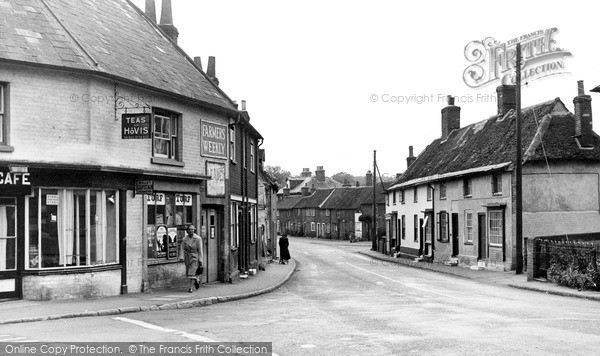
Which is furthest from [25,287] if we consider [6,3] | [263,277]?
[263,277]

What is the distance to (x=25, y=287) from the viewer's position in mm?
15680

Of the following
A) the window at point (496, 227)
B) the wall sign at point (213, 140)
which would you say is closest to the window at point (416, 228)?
the window at point (496, 227)

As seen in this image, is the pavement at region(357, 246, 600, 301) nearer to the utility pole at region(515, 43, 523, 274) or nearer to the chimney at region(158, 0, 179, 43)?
the utility pole at region(515, 43, 523, 274)

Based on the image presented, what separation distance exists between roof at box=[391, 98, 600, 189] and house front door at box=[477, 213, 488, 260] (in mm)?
2439

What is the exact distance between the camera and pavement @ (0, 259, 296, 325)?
13.7m

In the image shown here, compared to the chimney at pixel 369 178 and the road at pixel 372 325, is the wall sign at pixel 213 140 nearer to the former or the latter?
the road at pixel 372 325

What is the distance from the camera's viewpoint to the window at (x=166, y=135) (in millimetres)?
19578

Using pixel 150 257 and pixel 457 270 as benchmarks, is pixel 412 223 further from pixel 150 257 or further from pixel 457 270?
pixel 150 257

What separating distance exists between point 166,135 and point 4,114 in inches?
208

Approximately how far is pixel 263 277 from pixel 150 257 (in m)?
8.05

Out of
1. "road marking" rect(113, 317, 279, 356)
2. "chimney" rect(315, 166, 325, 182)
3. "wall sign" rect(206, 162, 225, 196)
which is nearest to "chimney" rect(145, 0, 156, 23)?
"wall sign" rect(206, 162, 225, 196)

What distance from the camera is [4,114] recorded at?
15.6 m

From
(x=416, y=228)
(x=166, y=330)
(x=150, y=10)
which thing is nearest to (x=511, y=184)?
(x=416, y=228)

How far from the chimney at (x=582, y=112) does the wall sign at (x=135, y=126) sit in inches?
821
